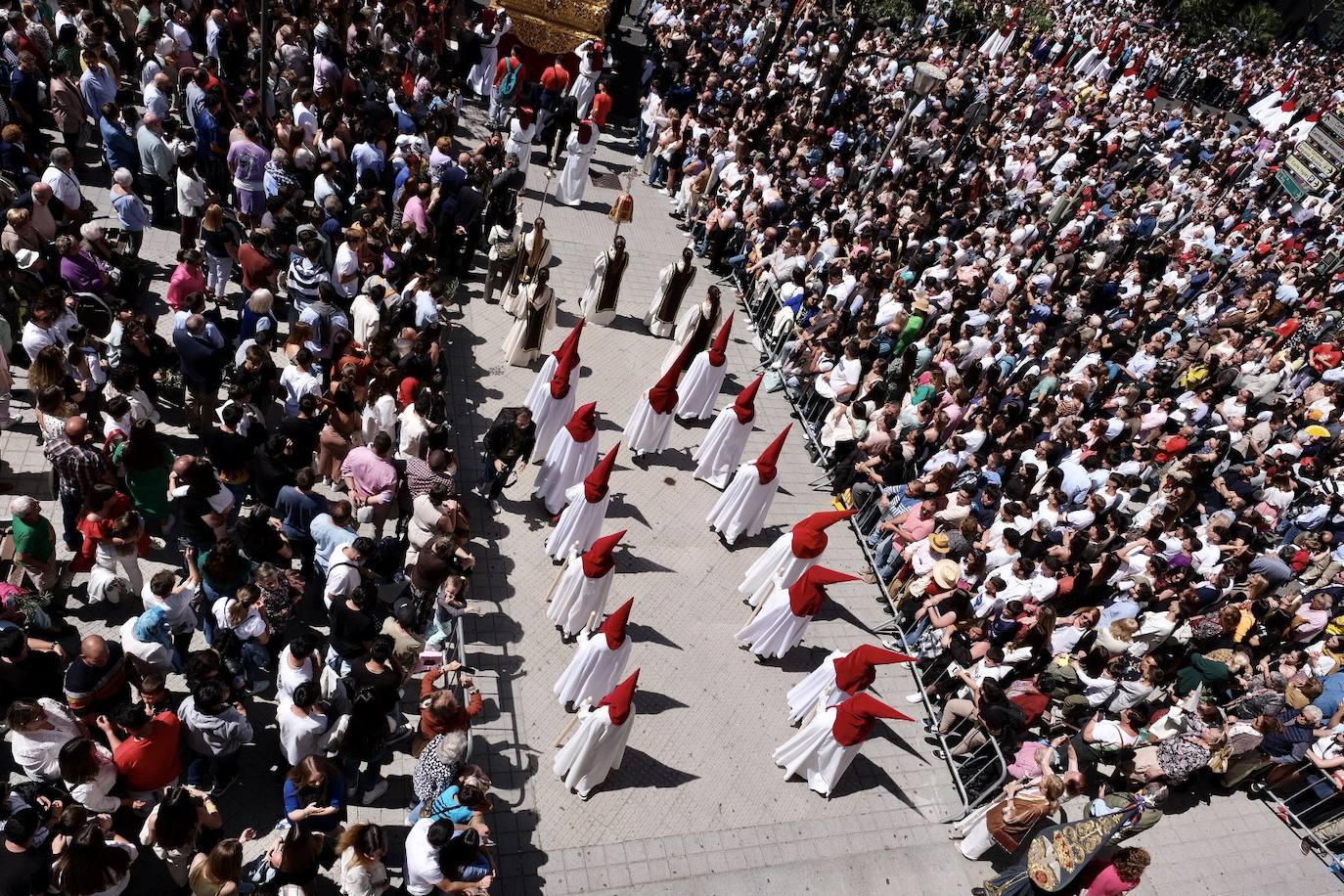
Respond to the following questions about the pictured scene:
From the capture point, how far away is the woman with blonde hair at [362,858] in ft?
→ 18.7

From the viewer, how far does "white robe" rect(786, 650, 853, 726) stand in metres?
8.29

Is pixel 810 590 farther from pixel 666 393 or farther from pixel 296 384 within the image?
pixel 296 384

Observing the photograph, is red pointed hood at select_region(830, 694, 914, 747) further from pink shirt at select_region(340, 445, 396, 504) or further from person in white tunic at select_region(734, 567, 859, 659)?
pink shirt at select_region(340, 445, 396, 504)

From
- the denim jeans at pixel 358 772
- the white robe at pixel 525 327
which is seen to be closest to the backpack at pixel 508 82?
the white robe at pixel 525 327

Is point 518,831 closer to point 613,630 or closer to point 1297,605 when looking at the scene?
point 613,630

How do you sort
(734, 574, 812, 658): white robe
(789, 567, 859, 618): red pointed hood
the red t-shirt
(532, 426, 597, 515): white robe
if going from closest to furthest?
the red t-shirt < (789, 567, 859, 618): red pointed hood < (734, 574, 812, 658): white robe < (532, 426, 597, 515): white robe

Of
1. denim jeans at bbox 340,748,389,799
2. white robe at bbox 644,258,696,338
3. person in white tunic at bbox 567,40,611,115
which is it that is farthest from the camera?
person in white tunic at bbox 567,40,611,115

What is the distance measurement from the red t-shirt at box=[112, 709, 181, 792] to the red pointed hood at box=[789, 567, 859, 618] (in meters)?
5.54

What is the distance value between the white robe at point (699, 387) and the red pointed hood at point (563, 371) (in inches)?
84.2

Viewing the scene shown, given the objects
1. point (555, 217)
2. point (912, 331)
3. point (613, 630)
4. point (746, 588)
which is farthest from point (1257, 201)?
point (613, 630)

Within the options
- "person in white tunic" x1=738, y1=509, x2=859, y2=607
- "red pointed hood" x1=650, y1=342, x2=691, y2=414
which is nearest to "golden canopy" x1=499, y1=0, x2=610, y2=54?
"red pointed hood" x1=650, y1=342, x2=691, y2=414

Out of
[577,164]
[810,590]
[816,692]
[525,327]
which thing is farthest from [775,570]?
[577,164]

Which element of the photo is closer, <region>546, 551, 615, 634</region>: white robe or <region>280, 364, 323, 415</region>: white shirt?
<region>546, 551, 615, 634</region>: white robe

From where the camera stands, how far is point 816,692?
8.80m
